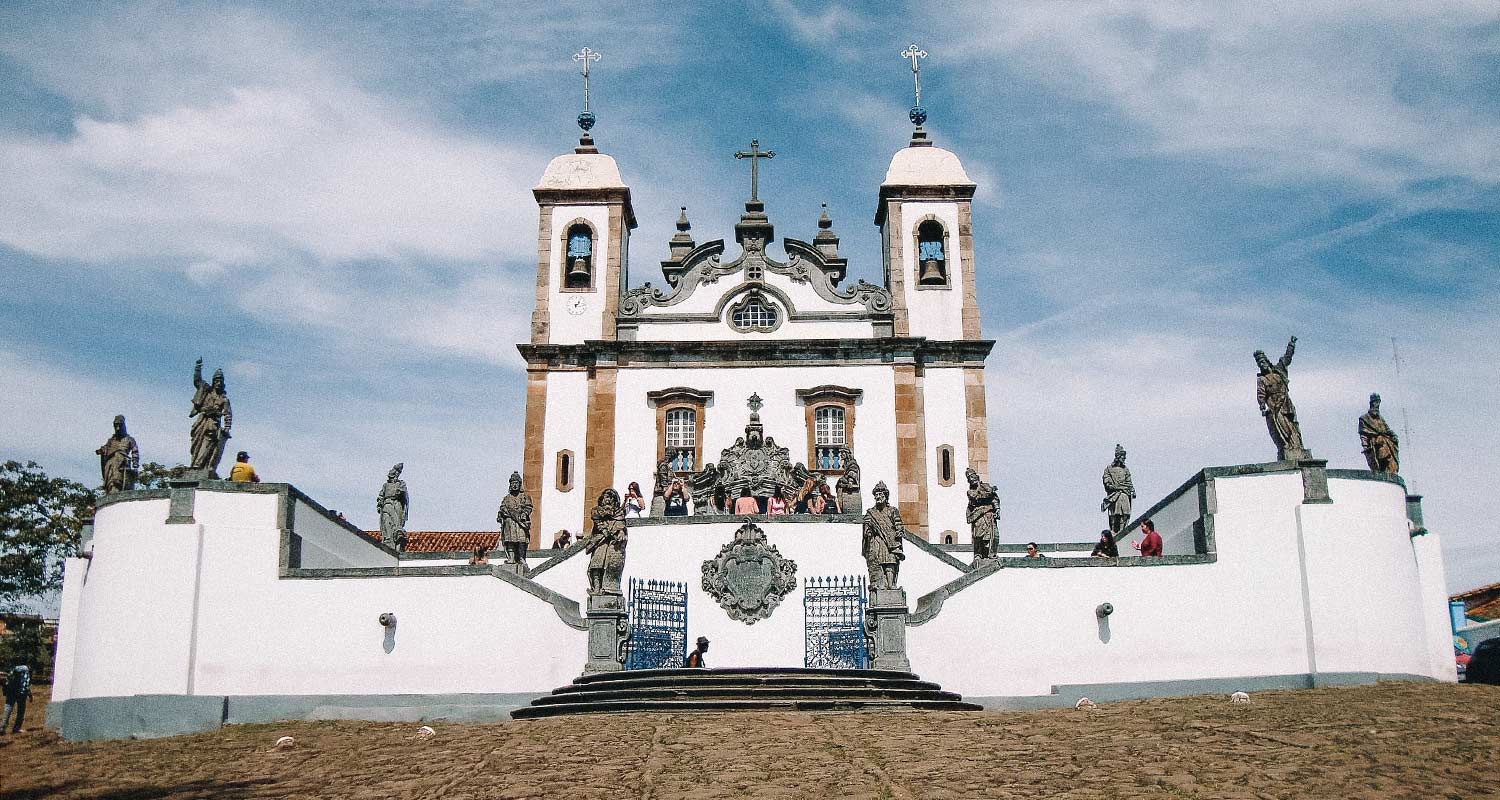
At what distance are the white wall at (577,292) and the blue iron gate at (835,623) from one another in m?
12.6

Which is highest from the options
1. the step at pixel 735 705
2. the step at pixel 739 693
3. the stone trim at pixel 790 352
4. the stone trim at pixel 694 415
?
the stone trim at pixel 790 352

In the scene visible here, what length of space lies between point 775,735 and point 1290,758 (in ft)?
15.0

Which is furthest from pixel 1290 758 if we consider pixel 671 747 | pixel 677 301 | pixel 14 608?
pixel 14 608

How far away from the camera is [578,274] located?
32469 millimetres

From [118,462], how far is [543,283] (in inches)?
518

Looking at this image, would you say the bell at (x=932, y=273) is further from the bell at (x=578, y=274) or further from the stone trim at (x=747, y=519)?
the stone trim at (x=747, y=519)

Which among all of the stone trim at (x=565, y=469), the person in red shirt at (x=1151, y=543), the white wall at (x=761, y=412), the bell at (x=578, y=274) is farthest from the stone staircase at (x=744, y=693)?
the bell at (x=578, y=274)

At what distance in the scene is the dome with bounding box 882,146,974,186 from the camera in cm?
3319

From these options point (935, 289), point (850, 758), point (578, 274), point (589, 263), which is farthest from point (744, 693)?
point (589, 263)

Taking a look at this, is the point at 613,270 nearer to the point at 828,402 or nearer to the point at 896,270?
the point at 828,402

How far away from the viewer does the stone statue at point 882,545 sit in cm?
1903

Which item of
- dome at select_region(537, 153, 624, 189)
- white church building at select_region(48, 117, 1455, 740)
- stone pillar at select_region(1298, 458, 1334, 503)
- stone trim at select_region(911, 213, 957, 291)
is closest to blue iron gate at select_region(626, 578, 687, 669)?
white church building at select_region(48, 117, 1455, 740)

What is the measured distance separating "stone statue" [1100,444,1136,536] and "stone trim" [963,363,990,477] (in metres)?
5.03

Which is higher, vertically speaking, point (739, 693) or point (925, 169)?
point (925, 169)
